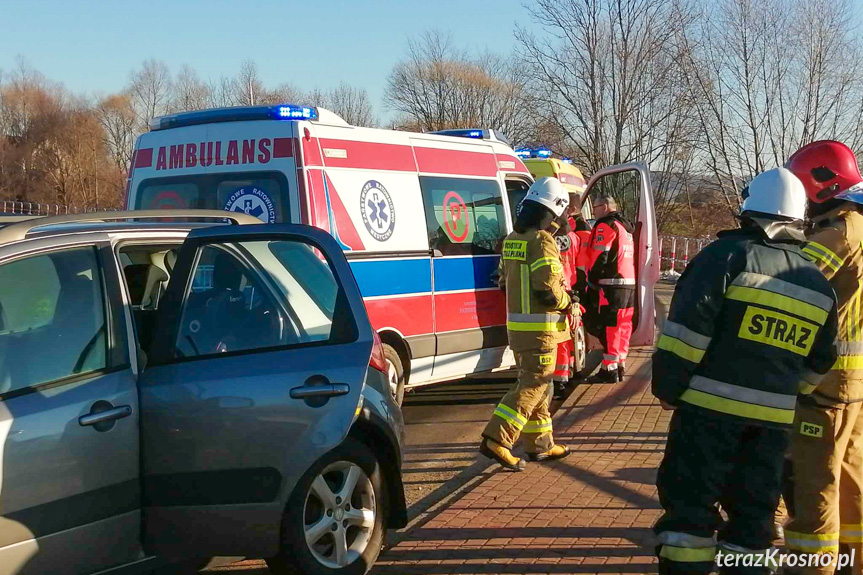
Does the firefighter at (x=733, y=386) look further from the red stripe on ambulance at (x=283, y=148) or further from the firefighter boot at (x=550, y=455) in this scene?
the red stripe on ambulance at (x=283, y=148)

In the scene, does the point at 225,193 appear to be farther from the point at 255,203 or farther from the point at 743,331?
the point at 743,331

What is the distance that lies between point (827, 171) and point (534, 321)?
2.50 metres

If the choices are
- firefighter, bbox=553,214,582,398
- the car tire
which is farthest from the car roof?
firefighter, bbox=553,214,582,398

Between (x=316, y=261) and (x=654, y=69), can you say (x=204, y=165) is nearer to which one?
(x=316, y=261)

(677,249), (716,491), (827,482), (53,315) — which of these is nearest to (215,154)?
(53,315)

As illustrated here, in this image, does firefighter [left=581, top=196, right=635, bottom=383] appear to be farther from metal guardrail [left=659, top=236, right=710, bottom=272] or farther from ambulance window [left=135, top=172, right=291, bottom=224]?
metal guardrail [left=659, top=236, right=710, bottom=272]

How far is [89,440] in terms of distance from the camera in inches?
133

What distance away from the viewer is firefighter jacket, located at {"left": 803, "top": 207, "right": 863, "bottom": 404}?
396 centimetres

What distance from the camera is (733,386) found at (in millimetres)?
3459

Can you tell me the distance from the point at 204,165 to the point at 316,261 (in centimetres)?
321

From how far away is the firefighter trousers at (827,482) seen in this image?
3.92 m

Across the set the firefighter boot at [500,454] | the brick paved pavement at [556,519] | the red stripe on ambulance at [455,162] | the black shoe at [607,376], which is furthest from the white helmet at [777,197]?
the black shoe at [607,376]

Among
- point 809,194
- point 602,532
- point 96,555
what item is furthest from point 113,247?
point 809,194

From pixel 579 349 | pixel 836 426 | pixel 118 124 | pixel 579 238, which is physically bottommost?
pixel 579 349
